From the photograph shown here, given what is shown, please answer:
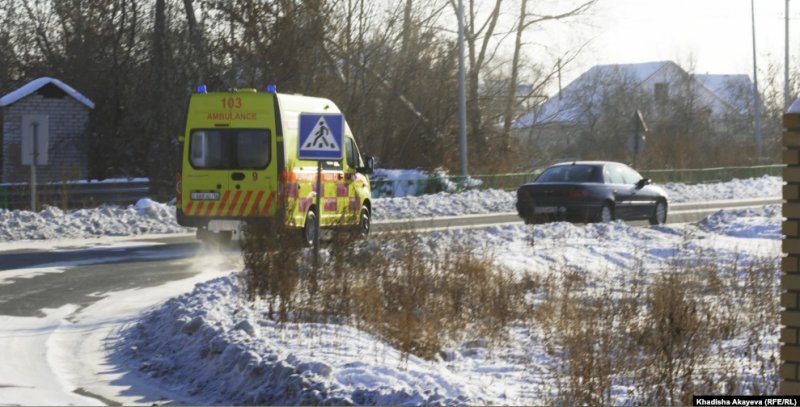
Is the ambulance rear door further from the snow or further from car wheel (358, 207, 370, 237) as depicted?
the snow

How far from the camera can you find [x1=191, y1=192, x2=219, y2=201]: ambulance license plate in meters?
21.1

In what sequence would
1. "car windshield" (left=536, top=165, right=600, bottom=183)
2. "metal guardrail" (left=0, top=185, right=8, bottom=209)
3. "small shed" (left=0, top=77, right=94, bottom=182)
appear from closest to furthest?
1. "car windshield" (left=536, top=165, right=600, bottom=183)
2. "metal guardrail" (left=0, top=185, right=8, bottom=209)
3. "small shed" (left=0, top=77, right=94, bottom=182)

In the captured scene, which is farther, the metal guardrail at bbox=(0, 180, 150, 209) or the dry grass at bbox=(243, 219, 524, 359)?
the metal guardrail at bbox=(0, 180, 150, 209)

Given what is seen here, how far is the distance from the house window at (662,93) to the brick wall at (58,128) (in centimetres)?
5184

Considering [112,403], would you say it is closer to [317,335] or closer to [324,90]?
[317,335]

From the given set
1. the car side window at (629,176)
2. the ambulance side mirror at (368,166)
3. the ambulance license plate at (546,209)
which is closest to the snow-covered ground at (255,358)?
the ambulance side mirror at (368,166)

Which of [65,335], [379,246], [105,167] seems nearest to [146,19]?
[105,167]

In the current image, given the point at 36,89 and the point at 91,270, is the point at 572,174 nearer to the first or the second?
the point at 91,270

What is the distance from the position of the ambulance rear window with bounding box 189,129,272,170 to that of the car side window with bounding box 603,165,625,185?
945 centimetres

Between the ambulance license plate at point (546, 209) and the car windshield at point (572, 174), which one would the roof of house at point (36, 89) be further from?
the ambulance license plate at point (546, 209)

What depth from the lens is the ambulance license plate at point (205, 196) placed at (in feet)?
69.3

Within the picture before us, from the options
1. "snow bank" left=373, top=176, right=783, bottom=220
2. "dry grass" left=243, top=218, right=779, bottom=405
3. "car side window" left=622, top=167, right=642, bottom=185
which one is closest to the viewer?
"dry grass" left=243, top=218, right=779, bottom=405

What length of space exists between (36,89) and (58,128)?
1433 mm

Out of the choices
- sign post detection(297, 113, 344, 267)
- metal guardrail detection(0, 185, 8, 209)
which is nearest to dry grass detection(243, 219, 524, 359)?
sign post detection(297, 113, 344, 267)
